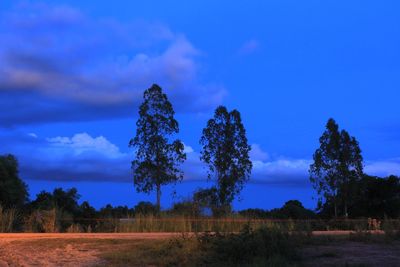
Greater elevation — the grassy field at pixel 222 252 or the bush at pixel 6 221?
the bush at pixel 6 221

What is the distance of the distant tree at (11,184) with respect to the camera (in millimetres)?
36844

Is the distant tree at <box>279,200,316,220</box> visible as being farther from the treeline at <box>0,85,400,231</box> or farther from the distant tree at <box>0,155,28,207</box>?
the distant tree at <box>0,155,28,207</box>

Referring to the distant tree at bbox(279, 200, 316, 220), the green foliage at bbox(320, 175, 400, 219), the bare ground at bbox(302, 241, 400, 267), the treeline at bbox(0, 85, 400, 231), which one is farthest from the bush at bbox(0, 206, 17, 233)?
the green foliage at bbox(320, 175, 400, 219)

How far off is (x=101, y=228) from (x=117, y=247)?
10640 millimetres

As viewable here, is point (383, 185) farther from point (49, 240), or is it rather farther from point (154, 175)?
point (49, 240)

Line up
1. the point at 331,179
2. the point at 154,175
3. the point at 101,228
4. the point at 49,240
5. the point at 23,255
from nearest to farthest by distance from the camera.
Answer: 1. the point at 23,255
2. the point at 49,240
3. the point at 101,228
4. the point at 154,175
5. the point at 331,179

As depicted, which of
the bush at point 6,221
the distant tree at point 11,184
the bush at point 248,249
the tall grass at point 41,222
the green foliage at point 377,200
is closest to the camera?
the bush at point 248,249

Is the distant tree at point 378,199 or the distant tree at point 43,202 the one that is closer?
the distant tree at point 43,202

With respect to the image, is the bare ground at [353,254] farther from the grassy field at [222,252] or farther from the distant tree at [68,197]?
the distant tree at [68,197]

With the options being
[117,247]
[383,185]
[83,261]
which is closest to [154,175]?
[117,247]

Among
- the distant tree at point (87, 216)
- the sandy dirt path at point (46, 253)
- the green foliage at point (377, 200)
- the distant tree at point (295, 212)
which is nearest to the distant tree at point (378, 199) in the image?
the green foliage at point (377, 200)

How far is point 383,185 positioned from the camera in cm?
4850

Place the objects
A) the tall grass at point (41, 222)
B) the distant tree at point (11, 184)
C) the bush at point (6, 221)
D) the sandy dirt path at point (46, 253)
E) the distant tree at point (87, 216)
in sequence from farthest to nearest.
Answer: the distant tree at point (11, 184), the distant tree at point (87, 216), the tall grass at point (41, 222), the bush at point (6, 221), the sandy dirt path at point (46, 253)

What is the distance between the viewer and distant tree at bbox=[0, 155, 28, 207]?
3684 cm
